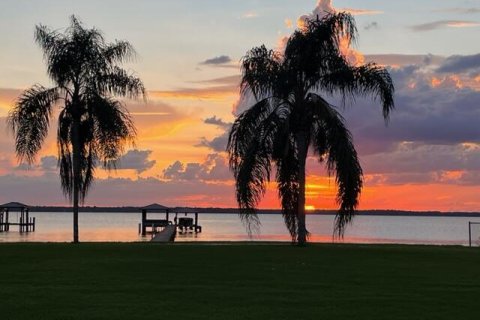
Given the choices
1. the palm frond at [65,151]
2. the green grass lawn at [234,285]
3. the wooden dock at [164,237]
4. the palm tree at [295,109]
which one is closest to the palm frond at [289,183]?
the palm tree at [295,109]

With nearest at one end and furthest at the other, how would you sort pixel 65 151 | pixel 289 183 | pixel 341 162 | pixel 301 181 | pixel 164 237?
pixel 341 162
pixel 301 181
pixel 289 183
pixel 65 151
pixel 164 237

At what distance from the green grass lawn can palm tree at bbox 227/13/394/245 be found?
5.64 meters

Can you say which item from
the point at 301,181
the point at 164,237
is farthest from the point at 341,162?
the point at 164,237

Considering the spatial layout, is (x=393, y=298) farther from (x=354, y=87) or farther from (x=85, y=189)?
(x=85, y=189)

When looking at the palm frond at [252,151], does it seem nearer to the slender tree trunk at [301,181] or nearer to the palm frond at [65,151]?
the slender tree trunk at [301,181]

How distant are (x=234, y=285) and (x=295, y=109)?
15.4 m

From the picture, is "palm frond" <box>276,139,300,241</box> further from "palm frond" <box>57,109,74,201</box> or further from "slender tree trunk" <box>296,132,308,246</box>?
"palm frond" <box>57,109,74,201</box>

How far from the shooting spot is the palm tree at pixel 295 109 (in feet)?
97.9

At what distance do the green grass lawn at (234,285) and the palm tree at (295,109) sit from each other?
5.64 meters

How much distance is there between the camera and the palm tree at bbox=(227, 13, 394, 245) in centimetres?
2984

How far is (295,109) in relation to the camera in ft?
99.7

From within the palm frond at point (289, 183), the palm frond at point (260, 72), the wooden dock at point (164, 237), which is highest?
the palm frond at point (260, 72)

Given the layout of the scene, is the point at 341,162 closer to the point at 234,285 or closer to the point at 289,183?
the point at 289,183

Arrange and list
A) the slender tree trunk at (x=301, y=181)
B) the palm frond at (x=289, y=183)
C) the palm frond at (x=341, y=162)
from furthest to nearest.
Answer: the palm frond at (x=289, y=183)
the slender tree trunk at (x=301, y=181)
the palm frond at (x=341, y=162)
